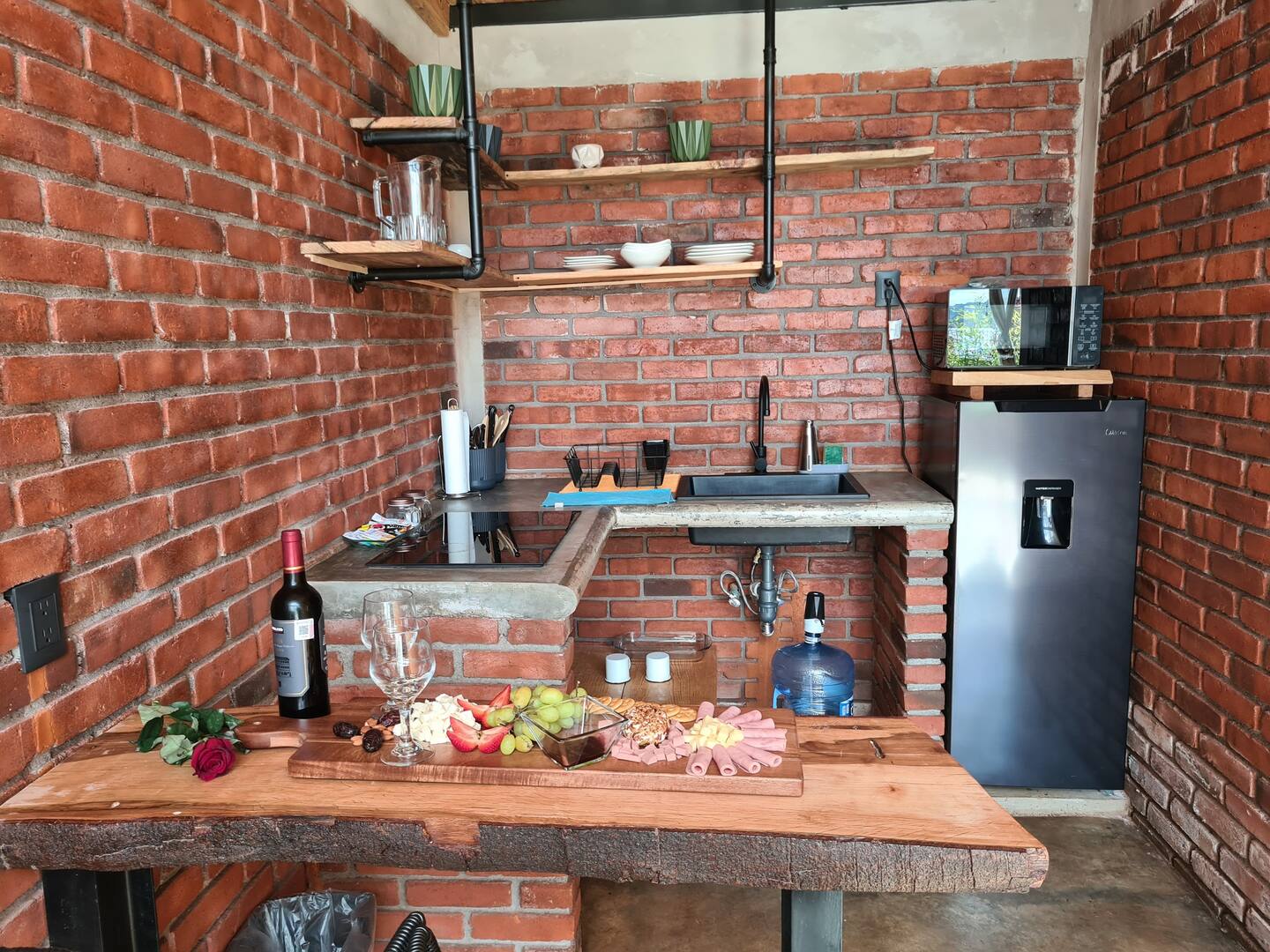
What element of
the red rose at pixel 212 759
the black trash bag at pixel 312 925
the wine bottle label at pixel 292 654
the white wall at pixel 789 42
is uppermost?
the white wall at pixel 789 42

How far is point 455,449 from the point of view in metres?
2.68

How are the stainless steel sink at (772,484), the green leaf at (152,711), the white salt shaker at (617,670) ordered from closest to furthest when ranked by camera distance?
the green leaf at (152,711) → the white salt shaker at (617,670) → the stainless steel sink at (772,484)

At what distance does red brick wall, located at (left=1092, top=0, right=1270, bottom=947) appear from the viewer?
1.96 metres

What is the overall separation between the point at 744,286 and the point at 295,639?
207cm

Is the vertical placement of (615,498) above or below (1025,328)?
below

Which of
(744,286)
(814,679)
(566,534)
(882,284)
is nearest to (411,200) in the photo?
(566,534)

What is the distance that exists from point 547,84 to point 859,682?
7.94 ft

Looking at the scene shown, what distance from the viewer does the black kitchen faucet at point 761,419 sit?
2.91 m

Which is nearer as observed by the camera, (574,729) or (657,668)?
(574,729)

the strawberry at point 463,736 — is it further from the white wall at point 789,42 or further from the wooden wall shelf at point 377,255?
the white wall at point 789,42

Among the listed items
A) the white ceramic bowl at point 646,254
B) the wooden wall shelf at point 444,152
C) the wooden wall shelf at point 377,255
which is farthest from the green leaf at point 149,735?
the white ceramic bowl at point 646,254

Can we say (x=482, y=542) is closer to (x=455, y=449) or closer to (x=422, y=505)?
(x=422, y=505)

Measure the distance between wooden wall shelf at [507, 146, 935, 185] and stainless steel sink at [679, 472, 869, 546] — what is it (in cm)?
101

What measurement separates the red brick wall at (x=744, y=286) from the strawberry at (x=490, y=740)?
70.1 inches
